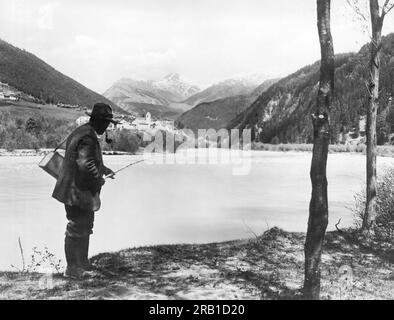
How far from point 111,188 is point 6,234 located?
11.6m

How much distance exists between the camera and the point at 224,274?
711cm

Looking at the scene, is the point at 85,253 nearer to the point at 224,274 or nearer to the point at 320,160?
the point at 224,274

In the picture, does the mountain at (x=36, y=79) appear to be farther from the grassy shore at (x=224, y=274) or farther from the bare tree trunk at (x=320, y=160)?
the bare tree trunk at (x=320, y=160)

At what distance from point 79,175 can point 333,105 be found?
62.9m

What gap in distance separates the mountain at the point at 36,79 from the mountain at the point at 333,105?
177 feet

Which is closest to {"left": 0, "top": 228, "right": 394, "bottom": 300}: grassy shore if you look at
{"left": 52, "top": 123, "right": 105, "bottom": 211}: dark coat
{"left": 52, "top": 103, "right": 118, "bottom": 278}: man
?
{"left": 52, "top": 103, "right": 118, "bottom": 278}: man

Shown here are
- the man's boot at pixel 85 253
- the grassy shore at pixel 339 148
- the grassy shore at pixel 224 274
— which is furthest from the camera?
the grassy shore at pixel 339 148

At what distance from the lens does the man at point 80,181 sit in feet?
21.1

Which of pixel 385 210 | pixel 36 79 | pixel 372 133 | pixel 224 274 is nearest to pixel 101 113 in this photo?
pixel 224 274

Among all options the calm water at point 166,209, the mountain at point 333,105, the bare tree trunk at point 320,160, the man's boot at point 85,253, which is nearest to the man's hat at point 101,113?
the man's boot at point 85,253

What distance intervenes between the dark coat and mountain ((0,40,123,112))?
132267 mm
